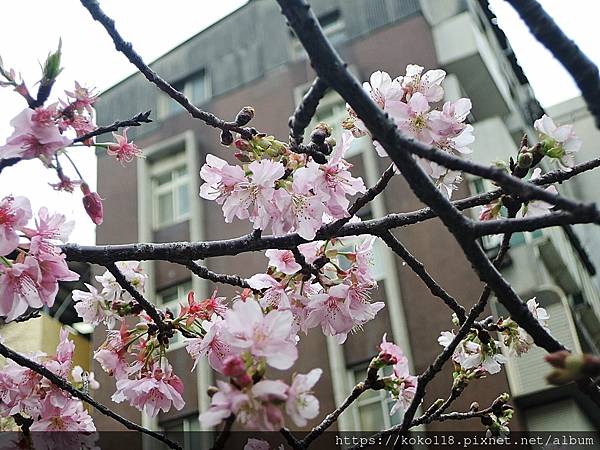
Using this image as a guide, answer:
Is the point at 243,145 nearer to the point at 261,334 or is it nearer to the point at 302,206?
the point at 302,206

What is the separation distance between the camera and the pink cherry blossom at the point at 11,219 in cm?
94

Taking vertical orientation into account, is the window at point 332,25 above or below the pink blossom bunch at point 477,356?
above

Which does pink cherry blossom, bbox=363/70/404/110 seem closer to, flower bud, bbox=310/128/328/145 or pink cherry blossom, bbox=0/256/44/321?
flower bud, bbox=310/128/328/145

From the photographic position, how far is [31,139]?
0.92m

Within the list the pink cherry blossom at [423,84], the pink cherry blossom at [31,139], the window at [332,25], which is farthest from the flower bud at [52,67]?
the window at [332,25]

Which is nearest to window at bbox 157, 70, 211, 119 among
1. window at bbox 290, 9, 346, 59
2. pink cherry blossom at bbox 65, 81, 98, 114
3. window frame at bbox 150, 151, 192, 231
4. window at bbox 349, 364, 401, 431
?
window frame at bbox 150, 151, 192, 231

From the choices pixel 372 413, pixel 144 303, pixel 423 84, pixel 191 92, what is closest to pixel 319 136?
pixel 423 84

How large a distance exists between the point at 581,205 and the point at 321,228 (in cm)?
47

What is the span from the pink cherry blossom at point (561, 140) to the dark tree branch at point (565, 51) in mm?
585

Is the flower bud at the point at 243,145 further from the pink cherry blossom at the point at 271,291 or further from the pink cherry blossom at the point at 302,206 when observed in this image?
the pink cherry blossom at the point at 271,291

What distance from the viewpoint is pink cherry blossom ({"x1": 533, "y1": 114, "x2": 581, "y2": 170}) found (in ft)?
3.67

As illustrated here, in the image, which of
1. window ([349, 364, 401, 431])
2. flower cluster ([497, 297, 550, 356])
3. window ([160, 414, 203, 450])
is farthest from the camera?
window ([160, 414, 203, 450])

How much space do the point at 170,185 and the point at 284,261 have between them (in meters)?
5.41

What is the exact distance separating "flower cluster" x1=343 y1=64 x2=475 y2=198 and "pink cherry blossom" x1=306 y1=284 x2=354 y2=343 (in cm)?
22
